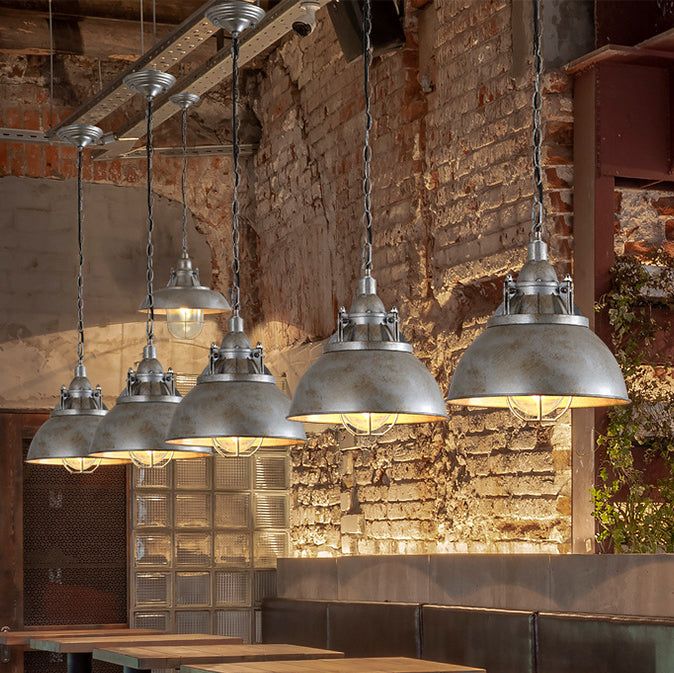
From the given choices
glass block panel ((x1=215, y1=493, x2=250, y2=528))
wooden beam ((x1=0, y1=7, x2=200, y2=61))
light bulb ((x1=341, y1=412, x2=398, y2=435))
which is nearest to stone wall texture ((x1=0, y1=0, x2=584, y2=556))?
wooden beam ((x1=0, y1=7, x2=200, y2=61))

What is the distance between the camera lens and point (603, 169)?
5828mm

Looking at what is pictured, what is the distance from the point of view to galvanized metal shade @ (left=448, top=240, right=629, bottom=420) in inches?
136

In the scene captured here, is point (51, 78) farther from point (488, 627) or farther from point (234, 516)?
point (488, 627)

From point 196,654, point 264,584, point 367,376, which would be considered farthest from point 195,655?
point 264,584

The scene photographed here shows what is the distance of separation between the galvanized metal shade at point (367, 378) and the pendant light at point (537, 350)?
8.3 inches

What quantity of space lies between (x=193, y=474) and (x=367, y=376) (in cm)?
518

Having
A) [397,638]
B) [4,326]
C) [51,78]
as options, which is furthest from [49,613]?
[51,78]

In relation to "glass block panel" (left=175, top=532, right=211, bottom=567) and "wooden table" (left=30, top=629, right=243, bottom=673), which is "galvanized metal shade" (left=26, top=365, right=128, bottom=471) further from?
"glass block panel" (left=175, top=532, right=211, bottom=567)

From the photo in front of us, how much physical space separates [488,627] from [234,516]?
10.5ft

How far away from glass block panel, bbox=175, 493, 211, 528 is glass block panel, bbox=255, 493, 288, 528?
0.31m

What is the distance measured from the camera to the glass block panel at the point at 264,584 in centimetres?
884

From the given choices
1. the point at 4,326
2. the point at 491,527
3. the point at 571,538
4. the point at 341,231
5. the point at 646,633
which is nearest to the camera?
the point at 646,633

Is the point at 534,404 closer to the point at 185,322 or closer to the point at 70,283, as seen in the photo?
the point at 185,322

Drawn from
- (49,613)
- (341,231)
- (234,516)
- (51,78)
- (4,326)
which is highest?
(51,78)
